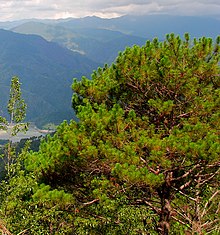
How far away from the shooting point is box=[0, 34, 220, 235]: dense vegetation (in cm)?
884

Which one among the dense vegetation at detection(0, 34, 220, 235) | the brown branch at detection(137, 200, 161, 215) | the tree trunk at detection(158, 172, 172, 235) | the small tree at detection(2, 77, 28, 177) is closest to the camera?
the dense vegetation at detection(0, 34, 220, 235)

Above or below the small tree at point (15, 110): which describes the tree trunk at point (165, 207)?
below

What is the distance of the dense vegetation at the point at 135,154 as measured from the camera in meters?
8.84

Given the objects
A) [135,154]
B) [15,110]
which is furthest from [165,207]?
[15,110]

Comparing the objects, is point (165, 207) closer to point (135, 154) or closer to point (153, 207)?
point (153, 207)

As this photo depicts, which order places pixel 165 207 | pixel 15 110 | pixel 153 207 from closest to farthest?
pixel 165 207 → pixel 153 207 → pixel 15 110

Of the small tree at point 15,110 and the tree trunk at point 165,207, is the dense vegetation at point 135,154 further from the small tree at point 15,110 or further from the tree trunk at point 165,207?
the small tree at point 15,110

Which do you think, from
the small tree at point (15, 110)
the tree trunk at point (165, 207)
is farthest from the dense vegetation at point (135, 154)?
the small tree at point (15, 110)

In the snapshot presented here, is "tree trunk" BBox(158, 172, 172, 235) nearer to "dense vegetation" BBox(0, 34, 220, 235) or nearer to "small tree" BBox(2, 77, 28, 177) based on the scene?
"dense vegetation" BBox(0, 34, 220, 235)

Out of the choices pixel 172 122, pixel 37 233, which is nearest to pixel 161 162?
pixel 172 122

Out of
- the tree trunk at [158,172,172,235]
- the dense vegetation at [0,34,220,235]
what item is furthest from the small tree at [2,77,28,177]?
the tree trunk at [158,172,172,235]

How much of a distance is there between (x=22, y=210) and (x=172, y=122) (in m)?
4.88

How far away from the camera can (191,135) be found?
8.91m

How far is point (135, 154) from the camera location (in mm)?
8773
